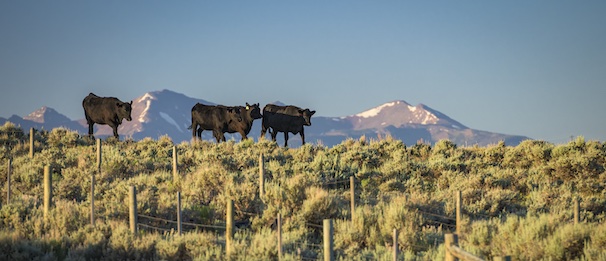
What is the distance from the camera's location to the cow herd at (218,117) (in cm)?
3422

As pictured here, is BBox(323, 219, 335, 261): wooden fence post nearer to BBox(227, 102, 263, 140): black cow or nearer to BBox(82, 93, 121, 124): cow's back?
BBox(227, 102, 263, 140): black cow

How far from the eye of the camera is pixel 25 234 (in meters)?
17.0

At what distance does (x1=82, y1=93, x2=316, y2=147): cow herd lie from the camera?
112 feet

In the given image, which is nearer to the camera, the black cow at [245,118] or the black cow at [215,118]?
the black cow at [245,118]

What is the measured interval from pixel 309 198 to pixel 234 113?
1410cm

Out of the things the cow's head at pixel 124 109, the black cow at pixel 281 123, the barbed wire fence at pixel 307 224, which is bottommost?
the barbed wire fence at pixel 307 224

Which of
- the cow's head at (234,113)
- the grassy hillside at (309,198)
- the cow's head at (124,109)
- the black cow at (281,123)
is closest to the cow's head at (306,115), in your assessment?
the black cow at (281,123)

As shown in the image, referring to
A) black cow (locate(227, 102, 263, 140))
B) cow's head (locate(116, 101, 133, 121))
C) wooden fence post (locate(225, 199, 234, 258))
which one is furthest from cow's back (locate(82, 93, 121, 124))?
wooden fence post (locate(225, 199, 234, 258))

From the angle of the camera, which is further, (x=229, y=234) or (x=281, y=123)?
(x=281, y=123)

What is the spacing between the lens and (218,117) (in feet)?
114

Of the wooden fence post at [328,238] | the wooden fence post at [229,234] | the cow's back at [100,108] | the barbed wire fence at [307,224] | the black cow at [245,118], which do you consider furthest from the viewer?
the cow's back at [100,108]

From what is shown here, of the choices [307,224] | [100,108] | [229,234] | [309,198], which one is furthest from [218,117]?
[229,234]

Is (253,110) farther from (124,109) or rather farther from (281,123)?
(124,109)

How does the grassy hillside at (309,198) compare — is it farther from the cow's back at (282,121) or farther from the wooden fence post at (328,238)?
the cow's back at (282,121)
